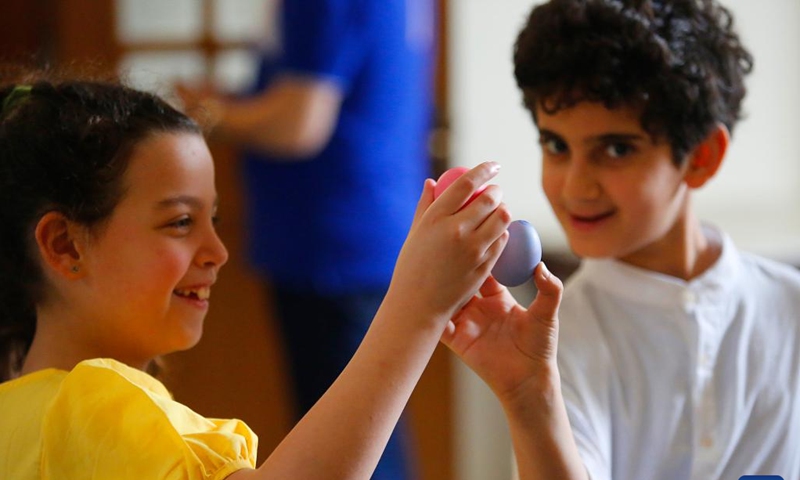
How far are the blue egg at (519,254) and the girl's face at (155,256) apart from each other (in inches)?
9.9

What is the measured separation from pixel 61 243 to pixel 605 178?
0.53 metres

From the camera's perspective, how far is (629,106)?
41.6 inches

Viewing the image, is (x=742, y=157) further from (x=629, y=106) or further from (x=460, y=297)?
(x=460, y=297)

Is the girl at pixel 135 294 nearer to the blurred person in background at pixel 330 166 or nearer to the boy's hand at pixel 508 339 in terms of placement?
the boy's hand at pixel 508 339

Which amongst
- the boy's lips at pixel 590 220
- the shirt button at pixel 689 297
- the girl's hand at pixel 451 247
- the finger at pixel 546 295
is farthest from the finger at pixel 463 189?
the shirt button at pixel 689 297

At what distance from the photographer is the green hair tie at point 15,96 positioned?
927mm

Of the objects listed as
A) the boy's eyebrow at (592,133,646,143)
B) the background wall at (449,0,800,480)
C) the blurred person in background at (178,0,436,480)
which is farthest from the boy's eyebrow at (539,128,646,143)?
the background wall at (449,0,800,480)

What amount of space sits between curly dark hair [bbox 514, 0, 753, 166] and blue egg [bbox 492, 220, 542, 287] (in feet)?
0.86

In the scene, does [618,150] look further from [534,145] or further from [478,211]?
[534,145]

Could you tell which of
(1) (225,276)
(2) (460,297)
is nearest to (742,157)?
(1) (225,276)

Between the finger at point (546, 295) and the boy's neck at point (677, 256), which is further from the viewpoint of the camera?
the boy's neck at point (677, 256)

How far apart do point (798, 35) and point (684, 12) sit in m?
1.57

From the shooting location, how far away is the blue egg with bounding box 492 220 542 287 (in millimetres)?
834

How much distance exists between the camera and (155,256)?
867 mm
